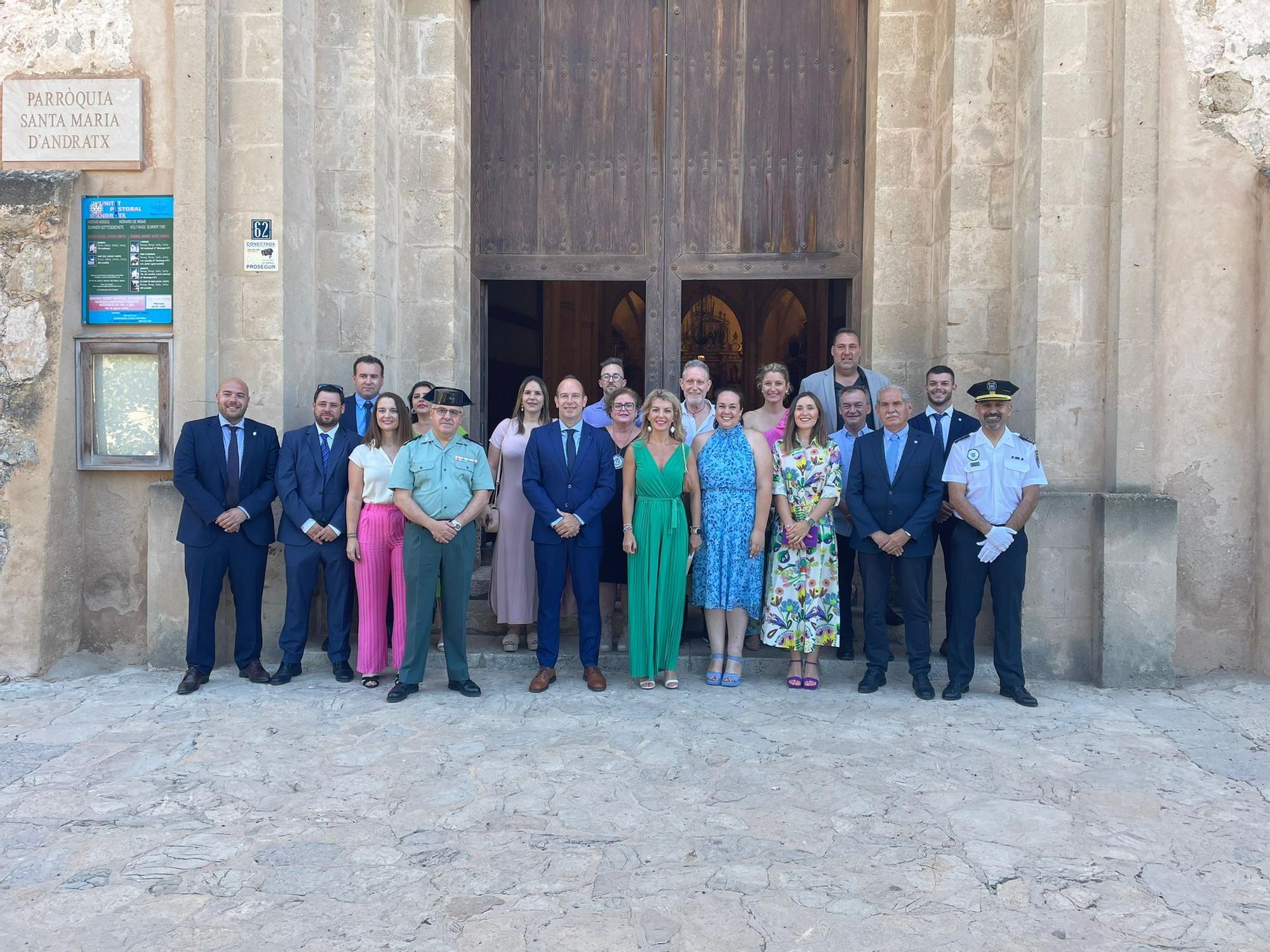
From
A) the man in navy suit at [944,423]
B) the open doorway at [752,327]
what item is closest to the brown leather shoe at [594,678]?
the man in navy suit at [944,423]

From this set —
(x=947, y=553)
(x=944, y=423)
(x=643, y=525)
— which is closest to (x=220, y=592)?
(x=643, y=525)

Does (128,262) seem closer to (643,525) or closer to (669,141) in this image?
(643,525)

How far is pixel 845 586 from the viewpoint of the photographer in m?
6.03

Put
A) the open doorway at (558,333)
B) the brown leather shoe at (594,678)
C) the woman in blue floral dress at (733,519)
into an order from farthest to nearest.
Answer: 1. the open doorway at (558,333)
2. the woman in blue floral dress at (733,519)
3. the brown leather shoe at (594,678)

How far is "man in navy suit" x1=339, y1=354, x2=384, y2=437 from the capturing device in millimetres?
5996

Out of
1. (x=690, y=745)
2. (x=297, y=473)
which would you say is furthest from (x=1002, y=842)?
(x=297, y=473)

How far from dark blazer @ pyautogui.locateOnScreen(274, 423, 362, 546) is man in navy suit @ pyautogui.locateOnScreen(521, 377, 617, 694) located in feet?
3.48

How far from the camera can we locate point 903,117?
6824mm

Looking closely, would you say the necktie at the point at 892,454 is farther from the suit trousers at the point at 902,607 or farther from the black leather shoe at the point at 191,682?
the black leather shoe at the point at 191,682

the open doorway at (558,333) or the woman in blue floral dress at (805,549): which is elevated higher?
the open doorway at (558,333)

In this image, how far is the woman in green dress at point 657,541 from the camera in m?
5.52

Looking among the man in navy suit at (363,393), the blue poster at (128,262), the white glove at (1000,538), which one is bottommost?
the white glove at (1000,538)

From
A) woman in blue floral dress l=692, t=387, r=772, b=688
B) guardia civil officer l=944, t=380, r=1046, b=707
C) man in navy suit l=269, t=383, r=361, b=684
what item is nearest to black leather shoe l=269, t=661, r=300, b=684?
man in navy suit l=269, t=383, r=361, b=684

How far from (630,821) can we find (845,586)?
8.98ft
